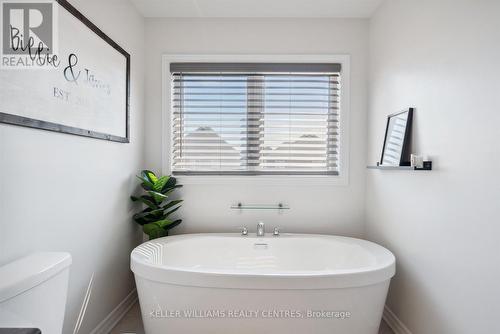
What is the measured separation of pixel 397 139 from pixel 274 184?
1.06m

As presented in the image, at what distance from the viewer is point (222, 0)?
7.62 feet

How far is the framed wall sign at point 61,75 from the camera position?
4.09 feet

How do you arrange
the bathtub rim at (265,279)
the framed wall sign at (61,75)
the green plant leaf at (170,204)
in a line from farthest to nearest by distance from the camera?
1. the green plant leaf at (170,204)
2. the bathtub rim at (265,279)
3. the framed wall sign at (61,75)

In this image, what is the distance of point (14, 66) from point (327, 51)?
2.25 metres

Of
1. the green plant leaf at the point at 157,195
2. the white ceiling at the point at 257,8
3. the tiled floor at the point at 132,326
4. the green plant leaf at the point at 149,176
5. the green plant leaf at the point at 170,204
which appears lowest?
the tiled floor at the point at 132,326

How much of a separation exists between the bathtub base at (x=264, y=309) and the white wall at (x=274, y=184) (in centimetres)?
98

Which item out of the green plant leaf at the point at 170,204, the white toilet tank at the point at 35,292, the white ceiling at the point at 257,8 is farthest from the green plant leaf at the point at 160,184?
the white ceiling at the point at 257,8

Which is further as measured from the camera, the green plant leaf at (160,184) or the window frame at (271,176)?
the window frame at (271,176)

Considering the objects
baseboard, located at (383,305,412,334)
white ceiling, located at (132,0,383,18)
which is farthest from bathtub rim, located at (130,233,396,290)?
white ceiling, located at (132,0,383,18)

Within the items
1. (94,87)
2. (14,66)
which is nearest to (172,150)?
(94,87)

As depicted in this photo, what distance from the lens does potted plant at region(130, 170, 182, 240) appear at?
240 centimetres

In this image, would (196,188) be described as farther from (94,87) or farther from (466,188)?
(466,188)

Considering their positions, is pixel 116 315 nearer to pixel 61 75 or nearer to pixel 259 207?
pixel 259 207

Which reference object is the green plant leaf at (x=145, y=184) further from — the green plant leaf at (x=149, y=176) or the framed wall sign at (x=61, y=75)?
the framed wall sign at (x=61, y=75)
